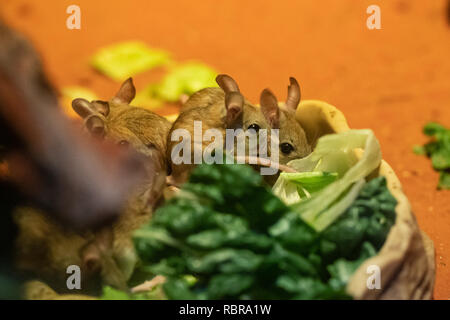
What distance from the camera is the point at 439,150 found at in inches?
194

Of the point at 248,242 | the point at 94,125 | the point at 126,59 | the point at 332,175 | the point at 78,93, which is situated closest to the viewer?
the point at 248,242

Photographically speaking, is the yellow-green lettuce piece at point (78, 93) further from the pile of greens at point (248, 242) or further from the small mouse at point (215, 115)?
the pile of greens at point (248, 242)

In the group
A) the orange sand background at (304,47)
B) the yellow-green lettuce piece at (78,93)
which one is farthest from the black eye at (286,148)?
the yellow-green lettuce piece at (78,93)

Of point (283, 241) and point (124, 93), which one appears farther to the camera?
point (124, 93)

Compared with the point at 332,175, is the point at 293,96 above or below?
above

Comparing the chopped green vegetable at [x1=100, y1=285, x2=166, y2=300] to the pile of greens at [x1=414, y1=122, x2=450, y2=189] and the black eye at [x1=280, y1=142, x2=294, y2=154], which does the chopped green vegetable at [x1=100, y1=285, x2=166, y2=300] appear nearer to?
the black eye at [x1=280, y1=142, x2=294, y2=154]

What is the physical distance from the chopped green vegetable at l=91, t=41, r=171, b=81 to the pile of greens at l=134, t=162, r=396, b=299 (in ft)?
15.4

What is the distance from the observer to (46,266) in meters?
2.65

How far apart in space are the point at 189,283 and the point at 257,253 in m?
0.35

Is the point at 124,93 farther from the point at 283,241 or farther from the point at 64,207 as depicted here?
the point at 283,241

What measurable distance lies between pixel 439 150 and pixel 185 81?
2890 millimetres

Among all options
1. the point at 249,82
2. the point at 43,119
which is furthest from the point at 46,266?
the point at 249,82

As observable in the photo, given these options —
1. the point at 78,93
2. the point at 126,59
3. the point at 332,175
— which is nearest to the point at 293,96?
the point at 332,175

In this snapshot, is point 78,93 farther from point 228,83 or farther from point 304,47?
point 228,83
